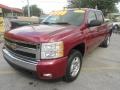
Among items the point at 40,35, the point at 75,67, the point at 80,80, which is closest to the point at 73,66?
the point at 75,67

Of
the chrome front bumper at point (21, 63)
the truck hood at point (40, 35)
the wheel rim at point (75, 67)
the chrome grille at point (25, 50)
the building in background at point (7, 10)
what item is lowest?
the wheel rim at point (75, 67)

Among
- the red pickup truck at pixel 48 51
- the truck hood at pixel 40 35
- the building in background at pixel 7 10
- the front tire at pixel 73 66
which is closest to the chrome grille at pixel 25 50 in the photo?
the red pickup truck at pixel 48 51

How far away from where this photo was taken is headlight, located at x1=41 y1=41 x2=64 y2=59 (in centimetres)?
352

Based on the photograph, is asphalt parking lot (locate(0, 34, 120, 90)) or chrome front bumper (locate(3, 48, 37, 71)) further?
asphalt parking lot (locate(0, 34, 120, 90))

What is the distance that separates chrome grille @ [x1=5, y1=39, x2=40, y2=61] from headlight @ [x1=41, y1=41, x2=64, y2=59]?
0.12m

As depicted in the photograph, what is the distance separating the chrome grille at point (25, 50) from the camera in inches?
141

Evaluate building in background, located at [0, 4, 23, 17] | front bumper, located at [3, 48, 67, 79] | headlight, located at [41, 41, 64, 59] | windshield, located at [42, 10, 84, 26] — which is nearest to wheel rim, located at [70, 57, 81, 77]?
front bumper, located at [3, 48, 67, 79]

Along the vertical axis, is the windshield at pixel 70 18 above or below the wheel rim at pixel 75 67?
above

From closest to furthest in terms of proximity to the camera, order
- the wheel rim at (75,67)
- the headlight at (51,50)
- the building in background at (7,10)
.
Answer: the headlight at (51,50) < the wheel rim at (75,67) < the building in background at (7,10)

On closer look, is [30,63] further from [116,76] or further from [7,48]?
[116,76]

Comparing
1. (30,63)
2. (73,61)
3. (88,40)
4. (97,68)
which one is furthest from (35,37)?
(97,68)

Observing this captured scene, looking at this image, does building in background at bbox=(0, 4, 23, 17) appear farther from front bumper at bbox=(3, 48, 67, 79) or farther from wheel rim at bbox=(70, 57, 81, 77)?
front bumper at bbox=(3, 48, 67, 79)

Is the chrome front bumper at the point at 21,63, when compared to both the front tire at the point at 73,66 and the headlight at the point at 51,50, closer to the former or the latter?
the headlight at the point at 51,50

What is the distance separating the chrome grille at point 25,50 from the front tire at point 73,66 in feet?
2.69
